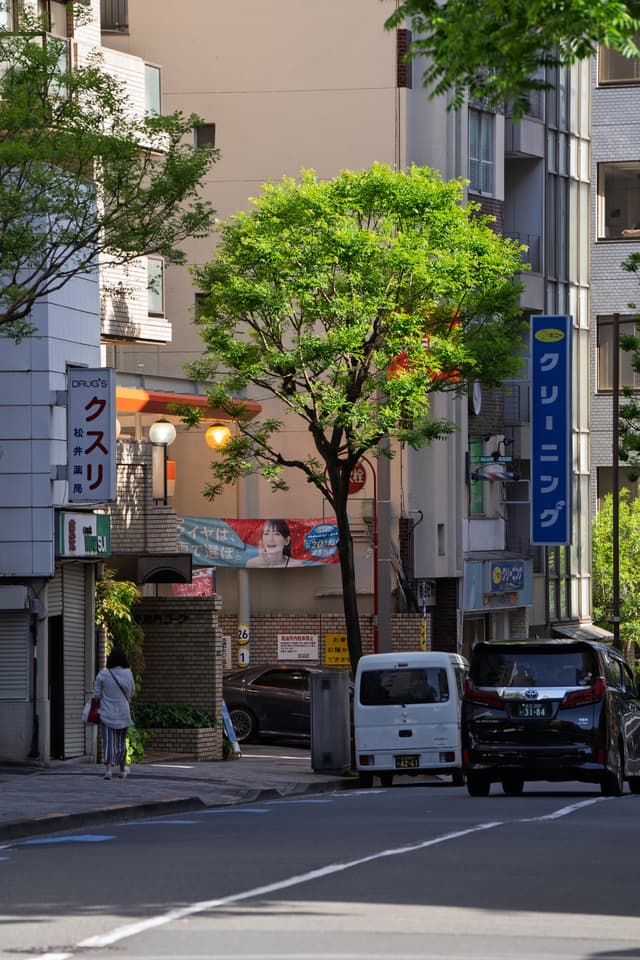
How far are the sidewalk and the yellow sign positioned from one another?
8480 mm

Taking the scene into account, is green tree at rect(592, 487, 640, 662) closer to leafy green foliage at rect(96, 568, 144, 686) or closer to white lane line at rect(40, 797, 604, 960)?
leafy green foliage at rect(96, 568, 144, 686)

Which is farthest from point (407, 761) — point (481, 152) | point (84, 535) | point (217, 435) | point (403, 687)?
point (481, 152)

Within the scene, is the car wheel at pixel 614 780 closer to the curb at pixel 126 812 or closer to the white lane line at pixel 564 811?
the white lane line at pixel 564 811

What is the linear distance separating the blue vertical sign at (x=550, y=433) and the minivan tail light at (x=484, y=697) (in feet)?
82.7

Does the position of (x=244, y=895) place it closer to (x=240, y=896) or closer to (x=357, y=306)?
(x=240, y=896)

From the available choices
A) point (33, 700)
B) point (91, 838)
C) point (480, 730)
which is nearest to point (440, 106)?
point (33, 700)

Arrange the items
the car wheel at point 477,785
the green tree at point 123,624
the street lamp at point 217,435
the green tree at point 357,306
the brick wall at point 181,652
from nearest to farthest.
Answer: the car wheel at point 477,785
the green tree at point 123,624
the green tree at point 357,306
the brick wall at point 181,652
the street lamp at point 217,435

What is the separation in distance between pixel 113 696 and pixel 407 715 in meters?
5.11

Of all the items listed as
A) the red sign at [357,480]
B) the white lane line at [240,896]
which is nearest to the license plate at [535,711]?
the white lane line at [240,896]

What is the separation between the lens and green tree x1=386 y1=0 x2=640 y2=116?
11.0m

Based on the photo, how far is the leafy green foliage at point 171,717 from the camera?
112 feet

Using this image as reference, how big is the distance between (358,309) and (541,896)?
75.6 feet

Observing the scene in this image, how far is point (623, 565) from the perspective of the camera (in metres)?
61.5

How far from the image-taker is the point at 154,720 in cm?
3444
